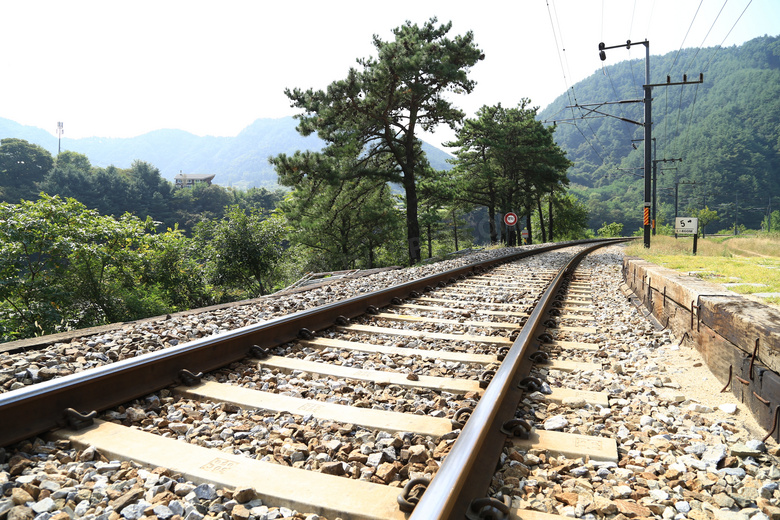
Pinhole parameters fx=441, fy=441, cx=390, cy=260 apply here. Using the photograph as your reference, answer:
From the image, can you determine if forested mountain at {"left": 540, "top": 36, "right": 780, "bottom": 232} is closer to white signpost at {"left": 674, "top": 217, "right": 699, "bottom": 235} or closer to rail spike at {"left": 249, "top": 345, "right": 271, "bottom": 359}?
white signpost at {"left": 674, "top": 217, "right": 699, "bottom": 235}

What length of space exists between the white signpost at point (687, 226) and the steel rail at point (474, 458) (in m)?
13.0


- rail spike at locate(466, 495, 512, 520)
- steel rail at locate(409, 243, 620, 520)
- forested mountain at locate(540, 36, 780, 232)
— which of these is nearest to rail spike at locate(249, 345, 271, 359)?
steel rail at locate(409, 243, 620, 520)

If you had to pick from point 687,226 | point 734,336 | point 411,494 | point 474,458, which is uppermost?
point 687,226

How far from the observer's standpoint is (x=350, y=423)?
6.89 feet

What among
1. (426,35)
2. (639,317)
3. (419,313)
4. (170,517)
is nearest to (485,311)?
(419,313)

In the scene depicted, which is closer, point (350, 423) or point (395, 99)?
point (350, 423)

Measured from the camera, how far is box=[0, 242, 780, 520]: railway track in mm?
1521

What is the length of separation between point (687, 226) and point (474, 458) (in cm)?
1428

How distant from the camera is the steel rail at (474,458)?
131cm

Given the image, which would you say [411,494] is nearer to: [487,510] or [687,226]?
[487,510]

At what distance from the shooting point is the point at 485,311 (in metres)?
4.89

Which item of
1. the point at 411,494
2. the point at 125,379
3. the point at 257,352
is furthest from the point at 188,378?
the point at 411,494

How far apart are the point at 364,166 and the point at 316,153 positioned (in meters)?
2.92

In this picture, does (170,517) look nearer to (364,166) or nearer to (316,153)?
(316,153)
